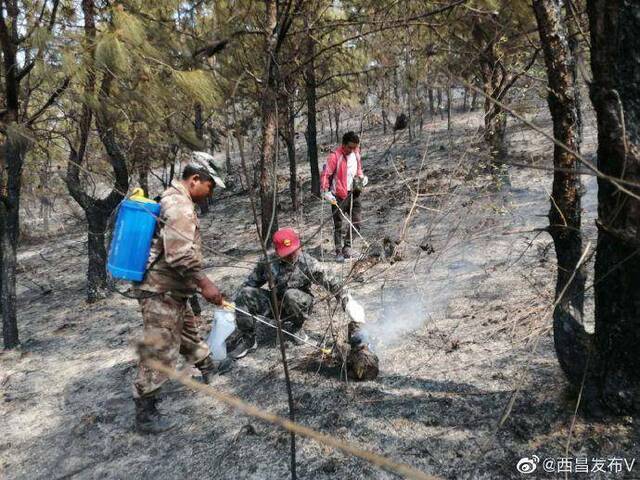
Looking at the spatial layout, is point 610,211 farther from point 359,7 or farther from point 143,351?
point 359,7

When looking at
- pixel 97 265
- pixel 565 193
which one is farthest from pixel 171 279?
pixel 97 265

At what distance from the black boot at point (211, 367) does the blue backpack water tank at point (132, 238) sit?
0.95 m

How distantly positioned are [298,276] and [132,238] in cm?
147

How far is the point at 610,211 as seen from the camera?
2.06m

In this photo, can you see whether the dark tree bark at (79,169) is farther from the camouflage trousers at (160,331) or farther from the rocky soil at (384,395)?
the camouflage trousers at (160,331)

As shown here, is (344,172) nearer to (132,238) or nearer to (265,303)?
(265,303)

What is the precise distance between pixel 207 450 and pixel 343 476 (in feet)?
3.00

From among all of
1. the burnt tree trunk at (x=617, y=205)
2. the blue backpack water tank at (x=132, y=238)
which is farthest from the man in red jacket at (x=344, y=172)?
the burnt tree trunk at (x=617, y=205)

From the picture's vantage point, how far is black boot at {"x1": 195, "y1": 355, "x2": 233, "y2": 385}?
362 centimetres

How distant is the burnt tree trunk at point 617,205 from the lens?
1859 millimetres

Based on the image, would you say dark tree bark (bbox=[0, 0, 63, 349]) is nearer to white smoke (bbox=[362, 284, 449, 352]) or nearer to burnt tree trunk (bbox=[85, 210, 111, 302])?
burnt tree trunk (bbox=[85, 210, 111, 302])

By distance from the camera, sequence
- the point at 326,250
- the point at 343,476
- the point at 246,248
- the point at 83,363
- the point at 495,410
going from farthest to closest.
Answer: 1. the point at 246,248
2. the point at 326,250
3. the point at 83,363
4. the point at 495,410
5. the point at 343,476

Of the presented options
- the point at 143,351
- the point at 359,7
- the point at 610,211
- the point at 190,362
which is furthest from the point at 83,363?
the point at 359,7

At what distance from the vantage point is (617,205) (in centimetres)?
194
